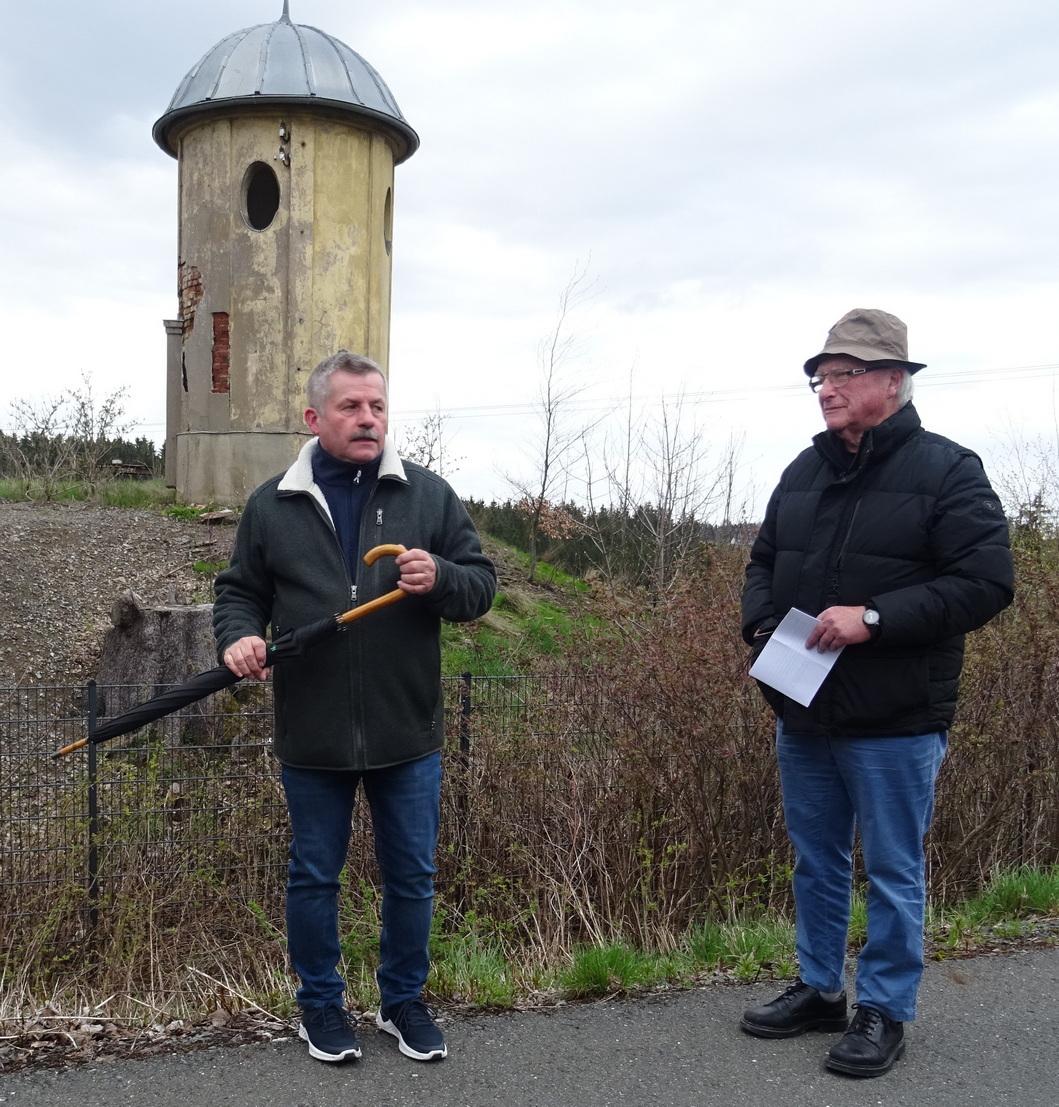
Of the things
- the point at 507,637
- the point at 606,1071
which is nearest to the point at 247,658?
the point at 606,1071

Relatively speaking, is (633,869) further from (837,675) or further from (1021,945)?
(837,675)

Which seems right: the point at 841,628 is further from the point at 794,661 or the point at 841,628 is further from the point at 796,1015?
the point at 796,1015

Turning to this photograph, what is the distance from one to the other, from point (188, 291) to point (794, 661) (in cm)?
1308

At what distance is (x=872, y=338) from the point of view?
352 centimetres

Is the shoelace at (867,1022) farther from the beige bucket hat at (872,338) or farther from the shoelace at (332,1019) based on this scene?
the beige bucket hat at (872,338)

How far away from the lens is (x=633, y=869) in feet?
16.6

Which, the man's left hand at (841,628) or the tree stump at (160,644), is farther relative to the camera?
the tree stump at (160,644)

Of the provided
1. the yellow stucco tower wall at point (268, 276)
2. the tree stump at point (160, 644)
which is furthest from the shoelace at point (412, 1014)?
the yellow stucco tower wall at point (268, 276)

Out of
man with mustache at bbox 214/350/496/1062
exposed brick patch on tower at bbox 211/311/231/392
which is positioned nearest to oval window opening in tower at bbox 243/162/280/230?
exposed brick patch on tower at bbox 211/311/231/392

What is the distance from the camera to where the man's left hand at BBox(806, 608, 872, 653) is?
3379 mm

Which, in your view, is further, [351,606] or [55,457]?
[55,457]

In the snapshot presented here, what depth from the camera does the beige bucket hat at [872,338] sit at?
11.5 feet

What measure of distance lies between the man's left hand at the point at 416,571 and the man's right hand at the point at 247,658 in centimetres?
47

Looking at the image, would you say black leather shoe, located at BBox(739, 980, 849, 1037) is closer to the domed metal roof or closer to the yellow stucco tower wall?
the yellow stucco tower wall
